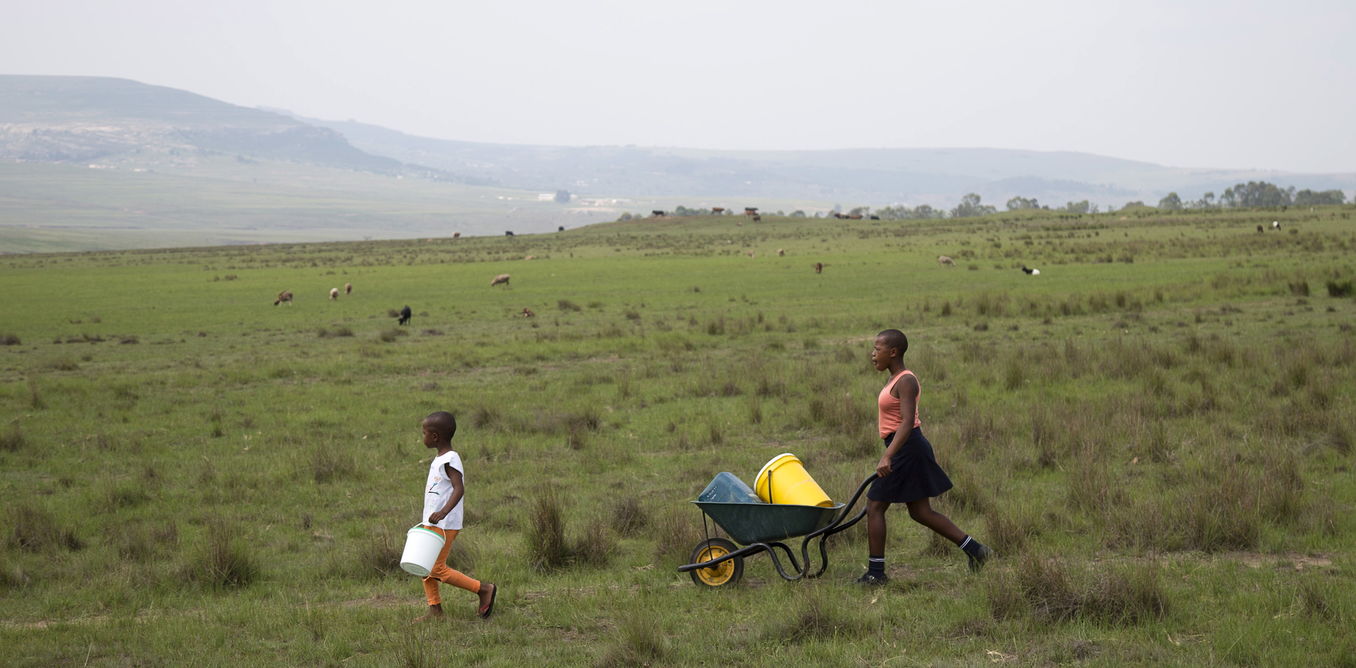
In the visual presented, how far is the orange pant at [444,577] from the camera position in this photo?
23.8 feet

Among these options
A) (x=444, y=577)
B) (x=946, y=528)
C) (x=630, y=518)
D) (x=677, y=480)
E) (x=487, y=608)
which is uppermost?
(x=946, y=528)

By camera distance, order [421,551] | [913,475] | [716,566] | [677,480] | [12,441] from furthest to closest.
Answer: [12,441]
[677,480]
[716,566]
[913,475]
[421,551]

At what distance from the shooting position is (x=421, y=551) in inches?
283

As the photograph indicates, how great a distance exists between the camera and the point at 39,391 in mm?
19609

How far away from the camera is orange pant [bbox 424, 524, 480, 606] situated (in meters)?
7.26

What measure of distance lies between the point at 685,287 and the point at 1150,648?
37.5 m

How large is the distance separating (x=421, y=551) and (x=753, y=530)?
2.36 meters

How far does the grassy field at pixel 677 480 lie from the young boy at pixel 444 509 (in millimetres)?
220

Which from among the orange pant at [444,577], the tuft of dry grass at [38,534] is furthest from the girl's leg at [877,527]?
the tuft of dry grass at [38,534]

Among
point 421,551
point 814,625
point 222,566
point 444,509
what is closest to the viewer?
point 814,625

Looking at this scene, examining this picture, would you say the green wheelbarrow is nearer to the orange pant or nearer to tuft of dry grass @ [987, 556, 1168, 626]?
tuft of dry grass @ [987, 556, 1168, 626]

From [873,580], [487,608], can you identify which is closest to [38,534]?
[487,608]

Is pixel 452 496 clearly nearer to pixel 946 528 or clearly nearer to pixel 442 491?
pixel 442 491

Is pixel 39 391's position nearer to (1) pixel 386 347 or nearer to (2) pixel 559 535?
(1) pixel 386 347
